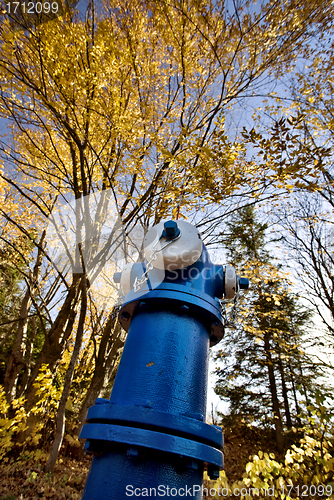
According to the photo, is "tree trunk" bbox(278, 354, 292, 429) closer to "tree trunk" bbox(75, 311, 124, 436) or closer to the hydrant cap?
"tree trunk" bbox(75, 311, 124, 436)

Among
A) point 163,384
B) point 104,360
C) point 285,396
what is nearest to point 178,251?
point 163,384

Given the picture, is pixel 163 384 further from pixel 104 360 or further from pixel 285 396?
pixel 285 396

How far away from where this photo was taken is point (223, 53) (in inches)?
201

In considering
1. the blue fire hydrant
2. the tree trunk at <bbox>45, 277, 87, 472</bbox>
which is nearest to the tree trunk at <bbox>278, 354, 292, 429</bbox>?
the tree trunk at <bbox>45, 277, 87, 472</bbox>

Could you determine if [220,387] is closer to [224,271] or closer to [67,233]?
[67,233]

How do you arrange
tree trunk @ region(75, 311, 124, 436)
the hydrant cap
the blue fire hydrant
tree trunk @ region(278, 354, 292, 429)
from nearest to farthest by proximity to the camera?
1. the blue fire hydrant
2. the hydrant cap
3. tree trunk @ region(75, 311, 124, 436)
4. tree trunk @ region(278, 354, 292, 429)

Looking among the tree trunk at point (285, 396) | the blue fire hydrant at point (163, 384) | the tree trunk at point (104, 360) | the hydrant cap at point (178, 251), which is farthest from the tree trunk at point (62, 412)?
the tree trunk at point (285, 396)

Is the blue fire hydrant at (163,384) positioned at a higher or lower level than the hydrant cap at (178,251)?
lower

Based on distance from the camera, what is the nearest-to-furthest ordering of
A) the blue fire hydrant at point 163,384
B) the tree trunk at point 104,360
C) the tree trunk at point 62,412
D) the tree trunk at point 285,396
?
the blue fire hydrant at point 163,384, the tree trunk at point 62,412, the tree trunk at point 104,360, the tree trunk at point 285,396

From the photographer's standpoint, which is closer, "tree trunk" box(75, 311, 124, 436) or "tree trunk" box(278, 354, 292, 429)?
"tree trunk" box(75, 311, 124, 436)

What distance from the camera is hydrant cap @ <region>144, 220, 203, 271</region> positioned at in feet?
4.85

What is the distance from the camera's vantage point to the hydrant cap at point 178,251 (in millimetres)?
1479

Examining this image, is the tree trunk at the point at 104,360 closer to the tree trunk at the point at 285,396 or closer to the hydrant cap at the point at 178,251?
the hydrant cap at the point at 178,251

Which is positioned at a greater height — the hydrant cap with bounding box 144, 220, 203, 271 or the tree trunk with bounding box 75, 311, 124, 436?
the tree trunk with bounding box 75, 311, 124, 436
